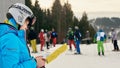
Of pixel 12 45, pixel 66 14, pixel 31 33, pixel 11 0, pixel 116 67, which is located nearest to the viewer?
pixel 12 45

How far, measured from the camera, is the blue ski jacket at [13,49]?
397 centimetres

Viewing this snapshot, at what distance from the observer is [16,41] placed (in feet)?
13.5

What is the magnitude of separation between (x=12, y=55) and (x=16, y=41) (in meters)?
0.18

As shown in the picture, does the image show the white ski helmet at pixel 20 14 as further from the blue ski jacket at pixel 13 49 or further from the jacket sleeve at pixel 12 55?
the jacket sleeve at pixel 12 55

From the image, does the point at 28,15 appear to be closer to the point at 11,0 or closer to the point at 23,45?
the point at 23,45

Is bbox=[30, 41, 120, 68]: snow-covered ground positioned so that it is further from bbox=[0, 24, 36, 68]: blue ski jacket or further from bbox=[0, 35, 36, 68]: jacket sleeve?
bbox=[0, 35, 36, 68]: jacket sleeve

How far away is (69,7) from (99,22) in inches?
3029

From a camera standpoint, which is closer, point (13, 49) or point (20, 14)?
point (13, 49)

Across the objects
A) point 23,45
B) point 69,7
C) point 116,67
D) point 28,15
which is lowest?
point 116,67

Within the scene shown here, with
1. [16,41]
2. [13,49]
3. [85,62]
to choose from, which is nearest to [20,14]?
[16,41]

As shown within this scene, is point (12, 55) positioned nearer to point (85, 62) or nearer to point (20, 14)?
point (20, 14)

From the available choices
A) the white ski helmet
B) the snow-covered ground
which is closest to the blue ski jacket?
the white ski helmet

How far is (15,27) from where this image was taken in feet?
13.9

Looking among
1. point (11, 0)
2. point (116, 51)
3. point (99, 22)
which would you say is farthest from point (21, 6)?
point (99, 22)
